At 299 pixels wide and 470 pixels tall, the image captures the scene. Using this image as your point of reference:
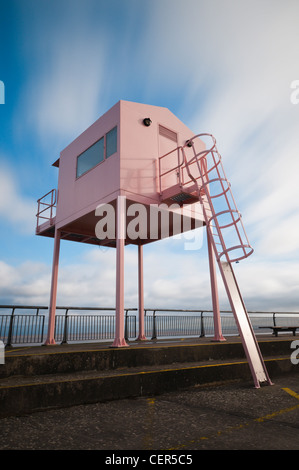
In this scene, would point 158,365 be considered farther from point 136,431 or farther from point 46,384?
point 136,431

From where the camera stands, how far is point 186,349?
22.3 ft

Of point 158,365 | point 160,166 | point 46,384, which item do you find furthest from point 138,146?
point 46,384

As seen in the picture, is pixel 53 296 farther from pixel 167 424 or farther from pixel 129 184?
pixel 167 424

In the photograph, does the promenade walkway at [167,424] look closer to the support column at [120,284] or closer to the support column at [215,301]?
the support column at [120,284]

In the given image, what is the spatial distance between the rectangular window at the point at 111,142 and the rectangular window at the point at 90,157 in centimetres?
34

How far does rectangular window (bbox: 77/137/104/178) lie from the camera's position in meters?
10.3

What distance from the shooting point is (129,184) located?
8.93 meters

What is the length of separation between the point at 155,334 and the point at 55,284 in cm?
498

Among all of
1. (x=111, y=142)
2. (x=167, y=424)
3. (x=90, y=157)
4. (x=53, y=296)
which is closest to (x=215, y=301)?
(x=53, y=296)

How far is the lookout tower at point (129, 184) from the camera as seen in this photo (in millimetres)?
8742

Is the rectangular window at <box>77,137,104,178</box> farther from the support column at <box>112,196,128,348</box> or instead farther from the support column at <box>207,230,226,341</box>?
the support column at <box>207,230,226,341</box>

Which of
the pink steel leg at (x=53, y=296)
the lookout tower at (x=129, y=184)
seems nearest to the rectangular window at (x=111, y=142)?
the lookout tower at (x=129, y=184)

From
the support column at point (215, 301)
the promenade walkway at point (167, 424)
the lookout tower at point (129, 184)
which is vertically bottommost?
the promenade walkway at point (167, 424)
